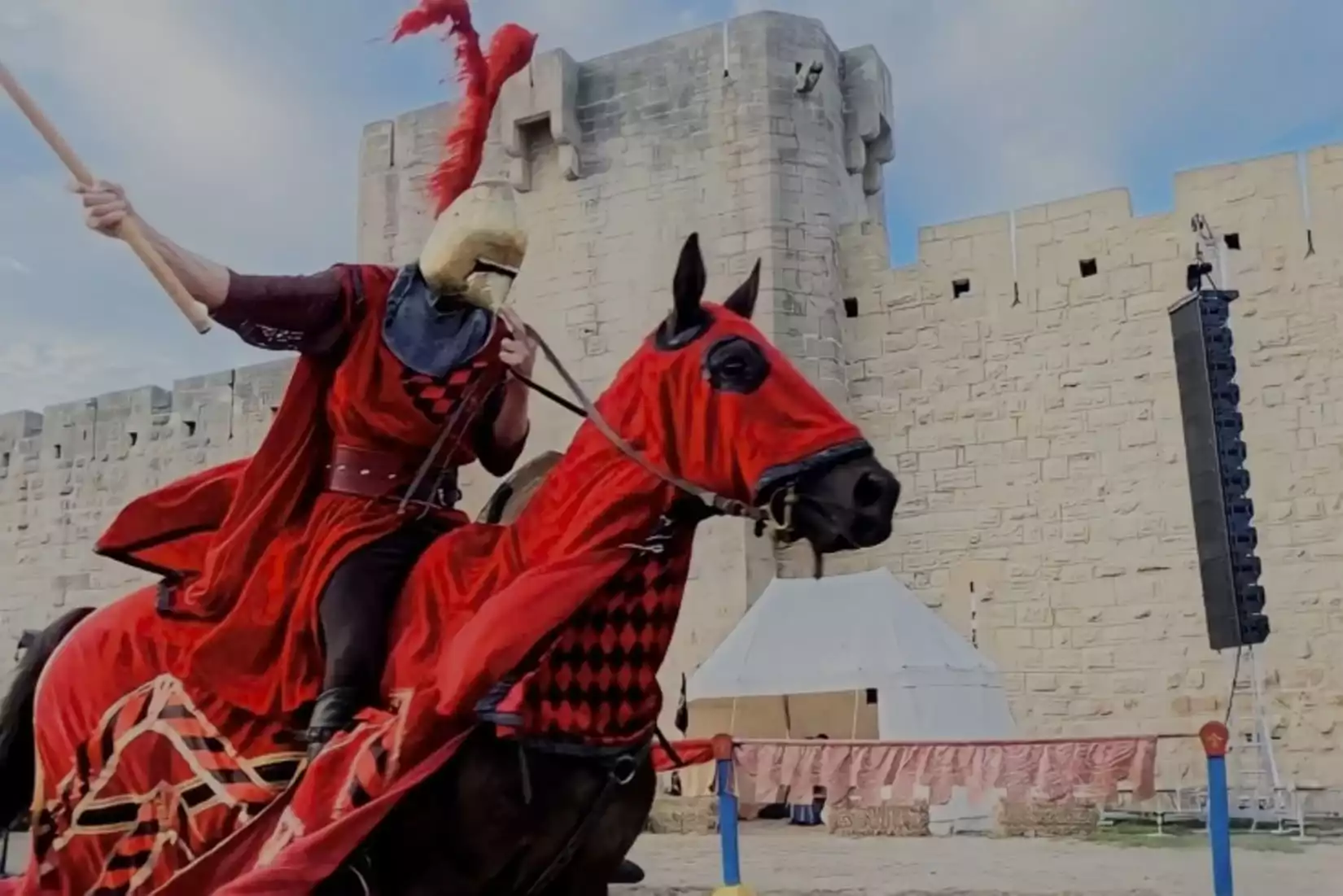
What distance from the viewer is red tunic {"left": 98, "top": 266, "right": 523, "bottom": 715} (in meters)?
2.48

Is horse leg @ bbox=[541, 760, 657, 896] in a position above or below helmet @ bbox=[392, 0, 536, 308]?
below

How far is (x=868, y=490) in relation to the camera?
208 cm

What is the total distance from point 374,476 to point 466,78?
929 millimetres

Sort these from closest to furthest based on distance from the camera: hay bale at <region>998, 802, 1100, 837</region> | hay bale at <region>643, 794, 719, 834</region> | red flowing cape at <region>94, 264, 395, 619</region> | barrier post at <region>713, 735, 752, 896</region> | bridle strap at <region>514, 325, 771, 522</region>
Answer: bridle strap at <region>514, 325, 771, 522</region> < red flowing cape at <region>94, 264, 395, 619</region> < barrier post at <region>713, 735, 752, 896</region> < hay bale at <region>998, 802, 1100, 837</region> < hay bale at <region>643, 794, 719, 834</region>

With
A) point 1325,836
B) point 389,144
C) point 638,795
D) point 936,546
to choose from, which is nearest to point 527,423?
point 638,795

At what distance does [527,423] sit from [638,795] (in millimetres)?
991

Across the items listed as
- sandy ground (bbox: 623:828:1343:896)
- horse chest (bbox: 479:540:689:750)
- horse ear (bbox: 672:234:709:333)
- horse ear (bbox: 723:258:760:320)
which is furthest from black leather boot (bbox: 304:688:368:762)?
sandy ground (bbox: 623:828:1343:896)

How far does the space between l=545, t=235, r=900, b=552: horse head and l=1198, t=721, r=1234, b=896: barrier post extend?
362 cm

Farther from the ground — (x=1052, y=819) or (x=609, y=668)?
(x=609, y=668)

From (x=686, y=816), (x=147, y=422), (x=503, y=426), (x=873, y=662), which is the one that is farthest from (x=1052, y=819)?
(x=147, y=422)

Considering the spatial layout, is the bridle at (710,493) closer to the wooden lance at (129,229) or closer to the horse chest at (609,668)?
the horse chest at (609,668)

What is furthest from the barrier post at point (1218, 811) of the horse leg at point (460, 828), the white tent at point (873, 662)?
the horse leg at point (460, 828)

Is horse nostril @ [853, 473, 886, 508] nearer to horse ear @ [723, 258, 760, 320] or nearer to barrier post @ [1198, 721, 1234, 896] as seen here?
horse ear @ [723, 258, 760, 320]

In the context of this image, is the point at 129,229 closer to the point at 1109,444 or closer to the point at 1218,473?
the point at 1218,473
